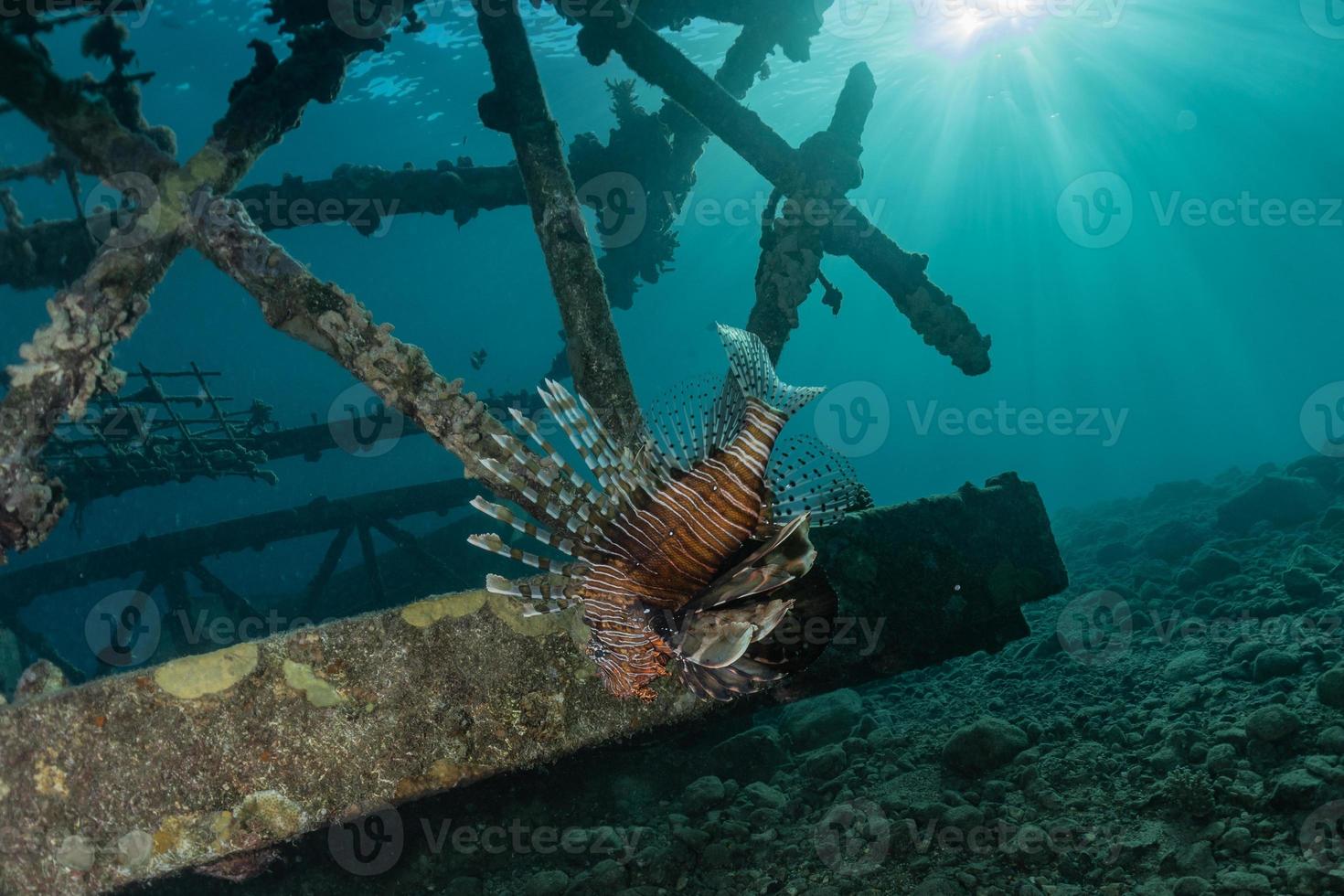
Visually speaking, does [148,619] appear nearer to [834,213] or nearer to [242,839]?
[242,839]

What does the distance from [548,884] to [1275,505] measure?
15.8 metres

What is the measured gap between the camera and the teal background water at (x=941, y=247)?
118ft

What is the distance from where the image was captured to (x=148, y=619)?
52.6 ft

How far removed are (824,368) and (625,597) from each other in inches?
5976

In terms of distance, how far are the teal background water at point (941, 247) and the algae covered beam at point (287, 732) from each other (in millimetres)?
9149

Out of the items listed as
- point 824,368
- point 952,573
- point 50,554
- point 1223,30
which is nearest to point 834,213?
point 952,573

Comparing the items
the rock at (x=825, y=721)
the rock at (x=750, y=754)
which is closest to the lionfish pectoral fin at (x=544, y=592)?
the rock at (x=750, y=754)

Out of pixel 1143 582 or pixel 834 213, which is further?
pixel 1143 582

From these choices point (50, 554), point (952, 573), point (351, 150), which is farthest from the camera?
point (50, 554)

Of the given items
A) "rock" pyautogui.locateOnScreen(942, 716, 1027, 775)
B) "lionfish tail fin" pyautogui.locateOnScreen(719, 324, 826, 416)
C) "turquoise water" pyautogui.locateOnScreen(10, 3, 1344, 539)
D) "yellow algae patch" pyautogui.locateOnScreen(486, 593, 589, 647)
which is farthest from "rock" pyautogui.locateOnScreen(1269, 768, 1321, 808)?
"turquoise water" pyautogui.locateOnScreen(10, 3, 1344, 539)

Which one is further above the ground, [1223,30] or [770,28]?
[1223,30]

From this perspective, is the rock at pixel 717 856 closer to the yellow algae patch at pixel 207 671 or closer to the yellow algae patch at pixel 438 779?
the yellow algae patch at pixel 438 779

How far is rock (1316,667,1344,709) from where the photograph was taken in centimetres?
380

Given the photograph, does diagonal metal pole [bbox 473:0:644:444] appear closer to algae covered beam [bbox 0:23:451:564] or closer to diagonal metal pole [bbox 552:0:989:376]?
diagonal metal pole [bbox 552:0:989:376]
